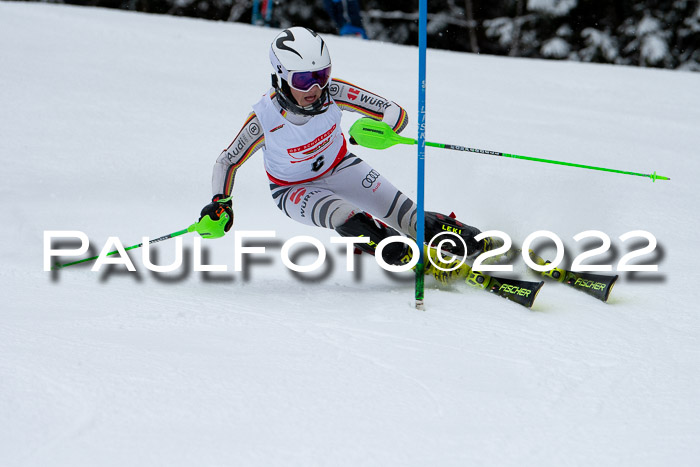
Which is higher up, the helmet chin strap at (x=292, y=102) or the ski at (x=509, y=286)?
the helmet chin strap at (x=292, y=102)

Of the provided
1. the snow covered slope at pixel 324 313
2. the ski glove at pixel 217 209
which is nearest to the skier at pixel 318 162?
the ski glove at pixel 217 209

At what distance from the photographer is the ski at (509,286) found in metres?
3.42

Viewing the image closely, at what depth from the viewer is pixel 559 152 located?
6.52 m

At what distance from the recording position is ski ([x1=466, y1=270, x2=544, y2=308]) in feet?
11.2

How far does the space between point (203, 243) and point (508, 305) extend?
99.6 inches

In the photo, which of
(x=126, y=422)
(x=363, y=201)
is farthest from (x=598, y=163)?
(x=126, y=422)

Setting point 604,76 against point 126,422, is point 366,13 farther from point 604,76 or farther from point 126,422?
point 126,422

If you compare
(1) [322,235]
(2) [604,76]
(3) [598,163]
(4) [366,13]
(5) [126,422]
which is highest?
(4) [366,13]

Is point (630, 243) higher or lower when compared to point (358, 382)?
higher

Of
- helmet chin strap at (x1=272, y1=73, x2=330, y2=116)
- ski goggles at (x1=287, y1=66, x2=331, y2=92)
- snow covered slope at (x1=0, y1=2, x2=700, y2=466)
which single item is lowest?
snow covered slope at (x1=0, y1=2, x2=700, y2=466)

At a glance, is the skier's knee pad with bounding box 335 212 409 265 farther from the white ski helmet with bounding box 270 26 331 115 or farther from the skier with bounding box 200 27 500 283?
the white ski helmet with bounding box 270 26 331 115
